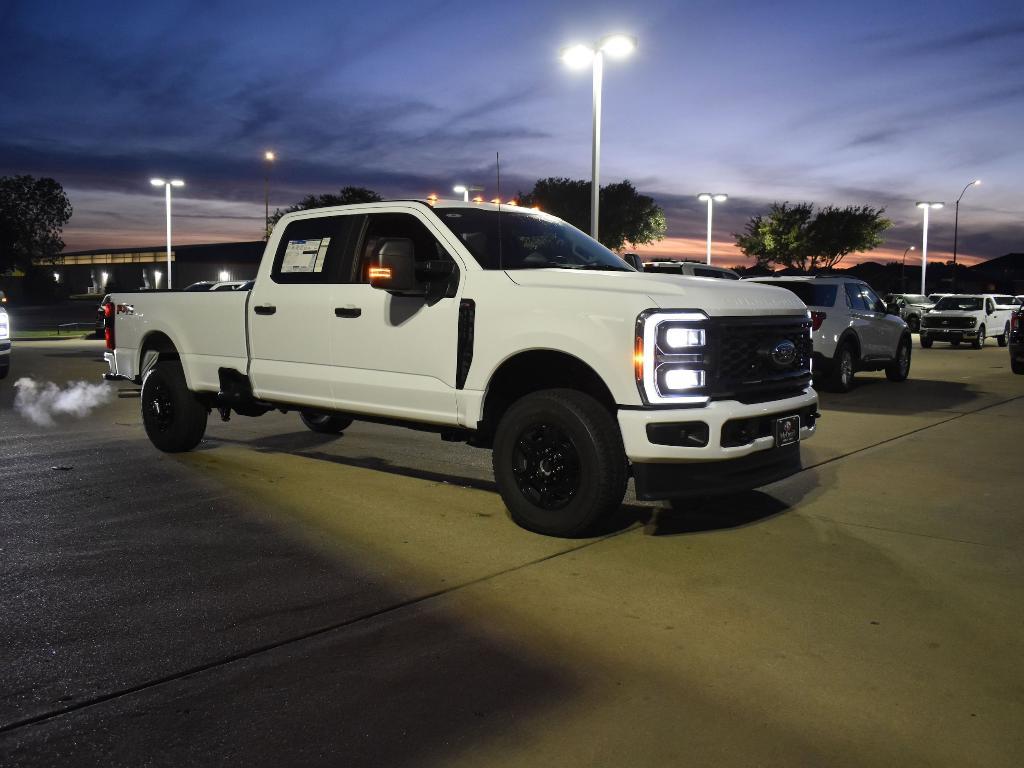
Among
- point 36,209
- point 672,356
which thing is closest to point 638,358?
point 672,356

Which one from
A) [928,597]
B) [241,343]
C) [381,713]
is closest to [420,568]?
[381,713]

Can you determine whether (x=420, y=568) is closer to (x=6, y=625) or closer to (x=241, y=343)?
(x=6, y=625)

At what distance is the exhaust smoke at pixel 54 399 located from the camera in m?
11.2

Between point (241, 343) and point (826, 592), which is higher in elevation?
point (241, 343)

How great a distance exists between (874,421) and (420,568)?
26.1ft

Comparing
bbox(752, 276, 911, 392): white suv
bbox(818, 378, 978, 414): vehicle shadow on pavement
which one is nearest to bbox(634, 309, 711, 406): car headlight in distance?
bbox(818, 378, 978, 414): vehicle shadow on pavement

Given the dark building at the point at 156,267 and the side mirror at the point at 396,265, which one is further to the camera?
the dark building at the point at 156,267

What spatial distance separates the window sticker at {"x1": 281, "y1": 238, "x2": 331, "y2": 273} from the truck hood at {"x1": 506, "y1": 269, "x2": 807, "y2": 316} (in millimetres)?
1829

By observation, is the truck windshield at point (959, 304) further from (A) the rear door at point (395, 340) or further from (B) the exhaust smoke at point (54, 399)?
(A) the rear door at point (395, 340)

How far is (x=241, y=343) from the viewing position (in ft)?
25.2

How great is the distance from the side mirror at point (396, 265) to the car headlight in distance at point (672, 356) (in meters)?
1.62

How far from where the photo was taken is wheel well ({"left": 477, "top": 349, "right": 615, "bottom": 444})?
226 inches

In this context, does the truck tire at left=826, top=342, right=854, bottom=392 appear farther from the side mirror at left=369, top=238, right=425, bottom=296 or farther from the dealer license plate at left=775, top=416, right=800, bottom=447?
the side mirror at left=369, top=238, right=425, bottom=296

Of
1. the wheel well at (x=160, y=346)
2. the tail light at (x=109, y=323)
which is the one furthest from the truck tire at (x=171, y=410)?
the tail light at (x=109, y=323)
